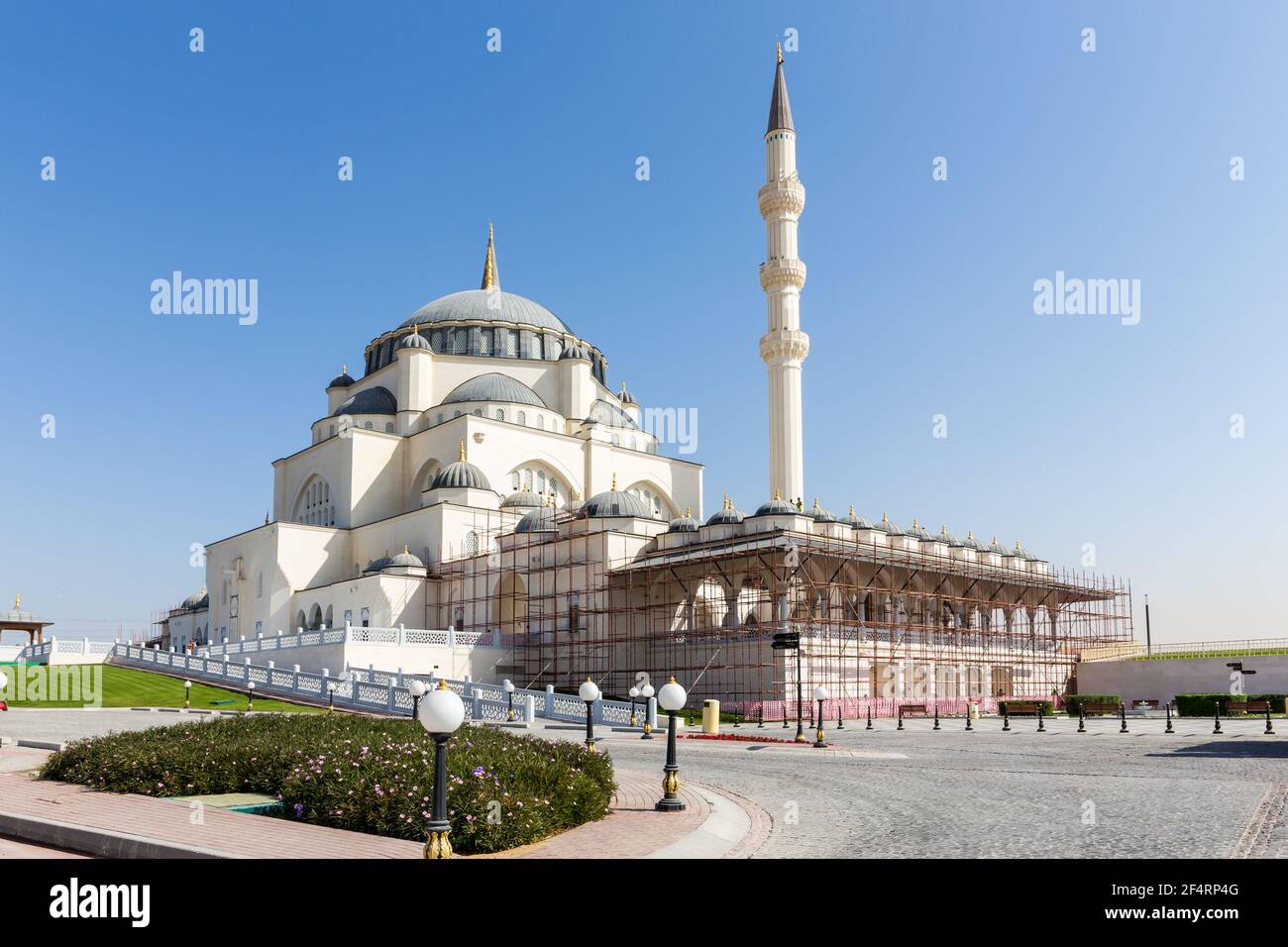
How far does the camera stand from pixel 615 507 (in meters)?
45.6

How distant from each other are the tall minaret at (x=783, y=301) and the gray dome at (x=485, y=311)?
1970 cm

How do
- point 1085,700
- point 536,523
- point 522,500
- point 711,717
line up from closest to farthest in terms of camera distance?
1. point 711,717
2. point 1085,700
3. point 536,523
4. point 522,500

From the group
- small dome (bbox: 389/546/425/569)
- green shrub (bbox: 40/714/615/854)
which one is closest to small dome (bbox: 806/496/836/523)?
small dome (bbox: 389/546/425/569)

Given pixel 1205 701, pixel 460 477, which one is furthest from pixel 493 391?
pixel 1205 701

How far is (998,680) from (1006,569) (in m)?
5.02

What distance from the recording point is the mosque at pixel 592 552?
133 ft

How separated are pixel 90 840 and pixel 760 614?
3186cm

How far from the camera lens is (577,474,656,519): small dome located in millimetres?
45500

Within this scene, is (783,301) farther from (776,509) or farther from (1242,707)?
(1242,707)

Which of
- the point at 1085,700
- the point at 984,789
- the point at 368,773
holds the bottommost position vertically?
the point at 1085,700

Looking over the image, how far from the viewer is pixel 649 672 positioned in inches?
1666

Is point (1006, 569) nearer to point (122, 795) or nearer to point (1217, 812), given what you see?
point (1217, 812)

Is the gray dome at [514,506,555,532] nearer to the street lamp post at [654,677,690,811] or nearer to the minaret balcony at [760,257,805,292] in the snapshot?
the minaret balcony at [760,257,805,292]
